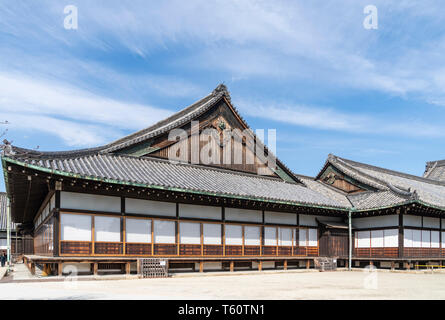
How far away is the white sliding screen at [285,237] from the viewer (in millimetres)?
25328

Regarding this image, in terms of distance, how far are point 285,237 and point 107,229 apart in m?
11.7

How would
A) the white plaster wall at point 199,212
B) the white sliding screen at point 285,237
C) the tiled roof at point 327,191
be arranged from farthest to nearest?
the tiled roof at point 327,191
the white sliding screen at point 285,237
the white plaster wall at point 199,212

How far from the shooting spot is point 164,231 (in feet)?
67.2

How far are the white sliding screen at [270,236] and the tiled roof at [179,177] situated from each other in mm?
2062

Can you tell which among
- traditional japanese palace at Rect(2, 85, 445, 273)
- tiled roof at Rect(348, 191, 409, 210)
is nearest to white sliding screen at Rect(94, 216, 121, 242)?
traditional japanese palace at Rect(2, 85, 445, 273)

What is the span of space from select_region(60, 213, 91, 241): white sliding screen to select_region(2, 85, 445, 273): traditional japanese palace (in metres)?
0.04

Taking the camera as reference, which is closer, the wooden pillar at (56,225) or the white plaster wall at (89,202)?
the wooden pillar at (56,225)

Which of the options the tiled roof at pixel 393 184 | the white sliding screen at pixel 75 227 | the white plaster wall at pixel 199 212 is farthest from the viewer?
the tiled roof at pixel 393 184

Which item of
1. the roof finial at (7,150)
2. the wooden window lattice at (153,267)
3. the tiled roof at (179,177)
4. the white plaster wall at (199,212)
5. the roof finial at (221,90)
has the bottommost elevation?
the wooden window lattice at (153,267)

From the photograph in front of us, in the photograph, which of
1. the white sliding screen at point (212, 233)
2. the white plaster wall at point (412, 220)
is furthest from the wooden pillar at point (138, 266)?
the white plaster wall at point (412, 220)

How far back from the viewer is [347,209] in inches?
1089

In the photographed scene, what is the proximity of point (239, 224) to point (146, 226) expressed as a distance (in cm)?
589

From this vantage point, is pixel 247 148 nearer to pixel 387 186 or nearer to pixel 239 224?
pixel 239 224

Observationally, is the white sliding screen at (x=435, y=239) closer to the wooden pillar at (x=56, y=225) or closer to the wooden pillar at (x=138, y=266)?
the wooden pillar at (x=138, y=266)
